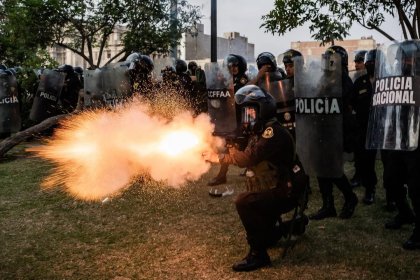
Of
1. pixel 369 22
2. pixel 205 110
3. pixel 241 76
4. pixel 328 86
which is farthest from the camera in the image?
pixel 369 22

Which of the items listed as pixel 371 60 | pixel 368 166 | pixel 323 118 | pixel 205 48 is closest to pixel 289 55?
pixel 371 60

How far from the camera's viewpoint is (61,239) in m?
5.54

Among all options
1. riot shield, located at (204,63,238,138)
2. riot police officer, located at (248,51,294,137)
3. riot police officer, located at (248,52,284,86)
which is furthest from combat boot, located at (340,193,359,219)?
riot shield, located at (204,63,238,138)

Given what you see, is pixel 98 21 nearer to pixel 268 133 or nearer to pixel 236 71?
pixel 236 71

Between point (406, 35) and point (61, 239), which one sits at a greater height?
point (406, 35)

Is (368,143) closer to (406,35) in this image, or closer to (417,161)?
(417,161)

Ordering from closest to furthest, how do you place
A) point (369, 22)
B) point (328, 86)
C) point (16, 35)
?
point (328, 86) < point (369, 22) < point (16, 35)

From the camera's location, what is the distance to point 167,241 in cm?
538

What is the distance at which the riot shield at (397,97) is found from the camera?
185 inches

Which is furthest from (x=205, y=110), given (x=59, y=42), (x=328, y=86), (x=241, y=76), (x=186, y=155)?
(x=59, y=42)

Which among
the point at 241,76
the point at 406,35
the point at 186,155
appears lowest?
the point at 186,155

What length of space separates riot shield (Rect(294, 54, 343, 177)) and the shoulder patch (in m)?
1.63

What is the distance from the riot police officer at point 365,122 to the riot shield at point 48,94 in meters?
8.37

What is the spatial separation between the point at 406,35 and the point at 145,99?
5.70 metres
